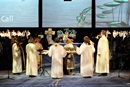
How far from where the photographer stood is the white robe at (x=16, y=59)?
13.9m

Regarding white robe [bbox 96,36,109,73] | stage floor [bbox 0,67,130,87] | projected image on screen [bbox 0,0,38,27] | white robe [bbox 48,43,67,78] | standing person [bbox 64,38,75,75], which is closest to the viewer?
stage floor [bbox 0,67,130,87]

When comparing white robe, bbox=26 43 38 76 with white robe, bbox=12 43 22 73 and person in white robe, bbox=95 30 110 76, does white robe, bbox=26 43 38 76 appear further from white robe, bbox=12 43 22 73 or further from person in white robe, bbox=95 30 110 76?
person in white robe, bbox=95 30 110 76

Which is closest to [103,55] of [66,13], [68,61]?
[68,61]

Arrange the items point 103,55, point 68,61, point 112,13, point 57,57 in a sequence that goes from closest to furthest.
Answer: point 57,57
point 103,55
point 68,61
point 112,13

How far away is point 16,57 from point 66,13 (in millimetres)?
5386

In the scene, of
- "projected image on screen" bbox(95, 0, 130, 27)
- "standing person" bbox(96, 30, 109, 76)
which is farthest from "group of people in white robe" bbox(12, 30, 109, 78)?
"projected image on screen" bbox(95, 0, 130, 27)

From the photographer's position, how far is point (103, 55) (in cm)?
1365

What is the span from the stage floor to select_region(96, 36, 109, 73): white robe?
0.98ft

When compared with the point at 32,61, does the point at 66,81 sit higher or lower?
lower

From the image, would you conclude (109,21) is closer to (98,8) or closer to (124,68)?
(98,8)

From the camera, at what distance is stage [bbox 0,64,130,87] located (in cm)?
1149

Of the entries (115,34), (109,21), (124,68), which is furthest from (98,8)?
(124,68)

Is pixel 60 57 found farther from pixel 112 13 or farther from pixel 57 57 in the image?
pixel 112 13

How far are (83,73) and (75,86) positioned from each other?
6.64 feet
